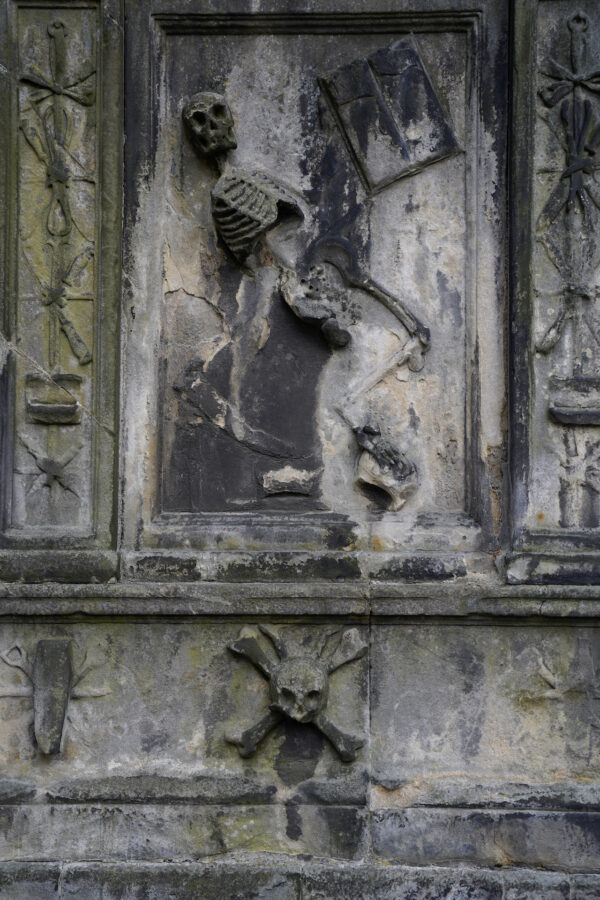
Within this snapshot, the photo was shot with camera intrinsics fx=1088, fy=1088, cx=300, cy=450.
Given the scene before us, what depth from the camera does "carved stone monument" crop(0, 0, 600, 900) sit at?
14.9 feet

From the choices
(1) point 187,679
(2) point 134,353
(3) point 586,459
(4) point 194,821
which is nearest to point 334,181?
(2) point 134,353

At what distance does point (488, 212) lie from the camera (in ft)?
15.7

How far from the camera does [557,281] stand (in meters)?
4.72

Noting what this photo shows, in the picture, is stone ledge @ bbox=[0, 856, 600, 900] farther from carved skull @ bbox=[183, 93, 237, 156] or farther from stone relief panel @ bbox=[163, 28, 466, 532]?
carved skull @ bbox=[183, 93, 237, 156]

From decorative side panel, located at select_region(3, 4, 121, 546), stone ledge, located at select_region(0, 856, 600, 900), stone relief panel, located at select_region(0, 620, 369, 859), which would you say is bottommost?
stone ledge, located at select_region(0, 856, 600, 900)

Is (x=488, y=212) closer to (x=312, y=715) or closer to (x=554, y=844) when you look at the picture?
(x=312, y=715)

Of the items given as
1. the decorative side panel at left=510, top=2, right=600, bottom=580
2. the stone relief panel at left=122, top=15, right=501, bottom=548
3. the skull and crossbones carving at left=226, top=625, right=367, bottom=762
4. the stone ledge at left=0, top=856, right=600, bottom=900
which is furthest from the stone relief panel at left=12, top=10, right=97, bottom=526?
the decorative side panel at left=510, top=2, right=600, bottom=580

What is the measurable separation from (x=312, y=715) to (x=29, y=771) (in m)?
1.23

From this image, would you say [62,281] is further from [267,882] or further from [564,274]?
[267,882]

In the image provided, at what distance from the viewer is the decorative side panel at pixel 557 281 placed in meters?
4.66

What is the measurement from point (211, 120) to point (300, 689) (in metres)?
2.47

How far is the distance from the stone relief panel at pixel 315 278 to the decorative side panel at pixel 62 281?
0.60ft

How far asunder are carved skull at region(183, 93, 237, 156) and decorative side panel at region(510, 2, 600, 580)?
1.26m

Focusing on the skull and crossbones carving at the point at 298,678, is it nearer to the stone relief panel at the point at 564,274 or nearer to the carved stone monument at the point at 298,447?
the carved stone monument at the point at 298,447
